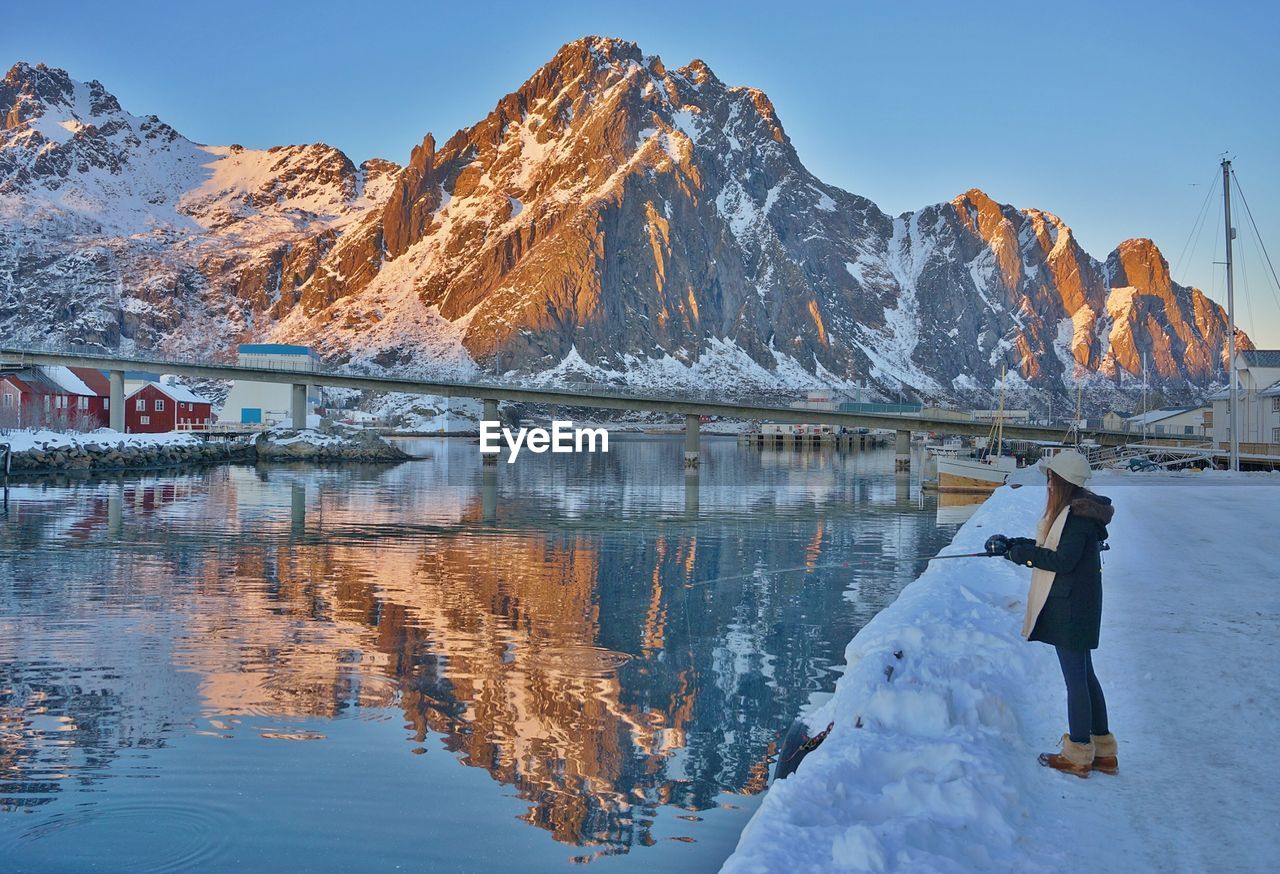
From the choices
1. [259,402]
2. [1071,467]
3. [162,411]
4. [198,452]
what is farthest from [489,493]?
[259,402]

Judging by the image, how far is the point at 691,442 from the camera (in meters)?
106

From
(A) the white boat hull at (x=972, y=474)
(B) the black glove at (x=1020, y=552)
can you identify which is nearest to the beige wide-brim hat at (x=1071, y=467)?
(B) the black glove at (x=1020, y=552)

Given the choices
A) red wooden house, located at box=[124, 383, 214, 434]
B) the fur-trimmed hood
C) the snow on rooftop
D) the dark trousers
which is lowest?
the dark trousers

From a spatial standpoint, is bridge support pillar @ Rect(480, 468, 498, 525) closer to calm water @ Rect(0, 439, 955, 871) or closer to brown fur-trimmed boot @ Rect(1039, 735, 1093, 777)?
calm water @ Rect(0, 439, 955, 871)

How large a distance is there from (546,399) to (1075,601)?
113 metres

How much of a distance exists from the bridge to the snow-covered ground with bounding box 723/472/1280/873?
298ft

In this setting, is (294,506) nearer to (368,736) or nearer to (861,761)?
(368,736)

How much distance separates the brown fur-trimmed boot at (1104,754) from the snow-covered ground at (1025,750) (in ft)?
0.46

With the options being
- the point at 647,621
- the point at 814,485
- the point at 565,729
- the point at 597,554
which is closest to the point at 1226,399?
the point at 814,485

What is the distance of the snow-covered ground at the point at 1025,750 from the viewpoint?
653 cm

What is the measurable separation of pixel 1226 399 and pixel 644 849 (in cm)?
8240

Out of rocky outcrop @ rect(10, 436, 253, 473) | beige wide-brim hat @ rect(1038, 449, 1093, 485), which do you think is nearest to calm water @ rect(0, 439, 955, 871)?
beige wide-brim hat @ rect(1038, 449, 1093, 485)

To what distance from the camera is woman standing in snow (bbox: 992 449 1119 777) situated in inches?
315

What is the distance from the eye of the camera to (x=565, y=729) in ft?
42.9
